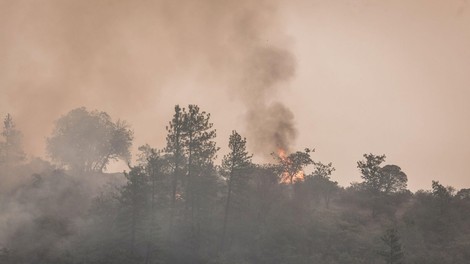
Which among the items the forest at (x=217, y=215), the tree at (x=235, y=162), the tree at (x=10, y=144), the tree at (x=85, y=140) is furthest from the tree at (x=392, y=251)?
the tree at (x=10, y=144)

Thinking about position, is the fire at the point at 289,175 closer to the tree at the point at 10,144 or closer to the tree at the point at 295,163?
the tree at the point at 295,163

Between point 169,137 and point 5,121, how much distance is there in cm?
3864

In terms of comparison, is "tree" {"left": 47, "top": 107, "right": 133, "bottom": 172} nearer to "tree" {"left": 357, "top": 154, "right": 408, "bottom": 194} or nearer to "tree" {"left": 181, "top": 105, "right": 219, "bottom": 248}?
"tree" {"left": 181, "top": 105, "right": 219, "bottom": 248}

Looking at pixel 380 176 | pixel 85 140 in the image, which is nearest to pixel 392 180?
pixel 380 176

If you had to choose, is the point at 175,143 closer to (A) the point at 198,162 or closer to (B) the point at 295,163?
(A) the point at 198,162

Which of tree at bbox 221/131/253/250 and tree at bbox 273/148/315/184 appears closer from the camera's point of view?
tree at bbox 221/131/253/250

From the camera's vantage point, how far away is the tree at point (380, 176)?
219 ft

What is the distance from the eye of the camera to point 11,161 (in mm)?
74562

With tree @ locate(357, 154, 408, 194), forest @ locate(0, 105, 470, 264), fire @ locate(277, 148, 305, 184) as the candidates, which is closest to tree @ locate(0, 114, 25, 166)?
forest @ locate(0, 105, 470, 264)

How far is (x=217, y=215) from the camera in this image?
57.6 metres

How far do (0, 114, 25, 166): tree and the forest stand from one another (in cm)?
434

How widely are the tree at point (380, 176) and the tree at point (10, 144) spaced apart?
6062 centimetres

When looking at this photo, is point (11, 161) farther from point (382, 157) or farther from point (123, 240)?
point (382, 157)

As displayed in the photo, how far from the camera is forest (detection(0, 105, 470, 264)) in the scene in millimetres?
48750
